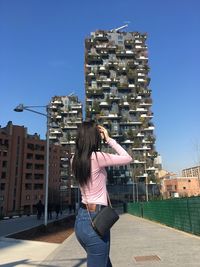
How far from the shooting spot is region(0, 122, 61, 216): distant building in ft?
331

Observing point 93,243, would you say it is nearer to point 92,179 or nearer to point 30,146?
point 92,179

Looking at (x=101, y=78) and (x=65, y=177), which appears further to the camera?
(x=65, y=177)

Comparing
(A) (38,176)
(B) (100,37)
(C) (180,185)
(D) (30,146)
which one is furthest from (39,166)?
(B) (100,37)

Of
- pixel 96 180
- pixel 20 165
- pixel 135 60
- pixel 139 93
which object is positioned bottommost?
pixel 96 180

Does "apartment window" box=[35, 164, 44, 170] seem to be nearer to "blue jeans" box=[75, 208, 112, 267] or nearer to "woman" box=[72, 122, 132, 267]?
"woman" box=[72, 122, 132, 267]

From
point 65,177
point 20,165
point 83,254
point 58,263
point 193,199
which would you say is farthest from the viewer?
point 65,177

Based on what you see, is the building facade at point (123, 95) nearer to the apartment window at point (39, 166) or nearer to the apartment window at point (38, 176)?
the apartment window at point (38, 176)

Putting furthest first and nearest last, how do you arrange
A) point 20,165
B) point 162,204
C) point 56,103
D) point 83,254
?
point 56,103 < point 20,165 < point 162,204 < point 83,254

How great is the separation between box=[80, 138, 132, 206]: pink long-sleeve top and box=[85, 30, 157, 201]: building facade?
347 feet

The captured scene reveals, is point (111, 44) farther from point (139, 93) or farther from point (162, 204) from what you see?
point (162, 204)

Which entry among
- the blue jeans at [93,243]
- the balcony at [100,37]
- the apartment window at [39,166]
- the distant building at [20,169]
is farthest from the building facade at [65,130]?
the blue jeans at [93,243]

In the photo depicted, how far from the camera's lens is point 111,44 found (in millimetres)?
126250

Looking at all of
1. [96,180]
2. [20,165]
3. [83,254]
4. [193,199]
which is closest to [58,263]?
[83,254]

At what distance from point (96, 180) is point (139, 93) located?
11861cm
